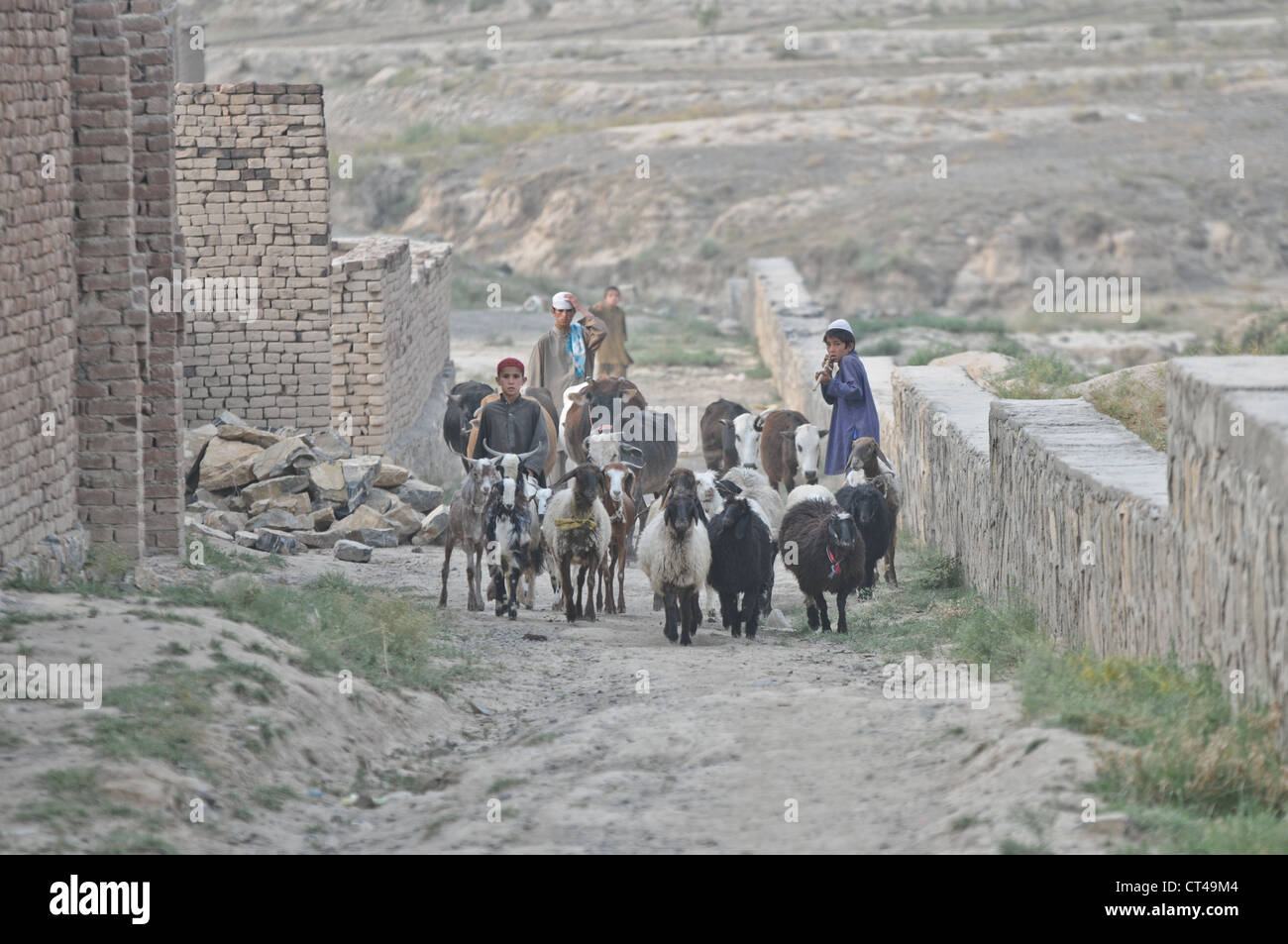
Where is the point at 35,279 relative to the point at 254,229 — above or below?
below

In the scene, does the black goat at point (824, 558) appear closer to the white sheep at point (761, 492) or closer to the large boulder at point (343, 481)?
the white sheep at point (761, 492)

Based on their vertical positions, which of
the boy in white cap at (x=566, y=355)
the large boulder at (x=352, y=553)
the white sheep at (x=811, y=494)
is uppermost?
the boy in white cap at (x=566, y=355)

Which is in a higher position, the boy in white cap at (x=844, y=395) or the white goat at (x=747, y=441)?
the boy in white cap at (x=844, y=395)

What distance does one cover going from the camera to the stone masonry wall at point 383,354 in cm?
1652

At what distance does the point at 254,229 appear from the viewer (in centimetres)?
1563

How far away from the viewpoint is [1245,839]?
5434 millimetres

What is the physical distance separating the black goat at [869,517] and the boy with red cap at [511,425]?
2.14 m

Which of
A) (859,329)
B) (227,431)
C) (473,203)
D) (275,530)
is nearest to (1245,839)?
(275,530)

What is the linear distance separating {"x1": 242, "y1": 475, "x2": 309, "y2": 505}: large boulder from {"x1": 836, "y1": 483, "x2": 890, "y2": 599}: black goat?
4893 millimetres

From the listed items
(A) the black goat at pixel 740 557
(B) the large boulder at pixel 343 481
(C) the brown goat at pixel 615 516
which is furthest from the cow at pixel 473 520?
(B) the large boulder at pixel 343 481

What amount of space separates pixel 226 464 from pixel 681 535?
17.8 ft

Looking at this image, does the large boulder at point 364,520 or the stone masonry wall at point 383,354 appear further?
the stone masonry wall at point 383,354

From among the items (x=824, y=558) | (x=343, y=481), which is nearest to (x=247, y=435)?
(x=343, y=481)

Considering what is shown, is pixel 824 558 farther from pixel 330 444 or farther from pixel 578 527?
pixel 330 444
